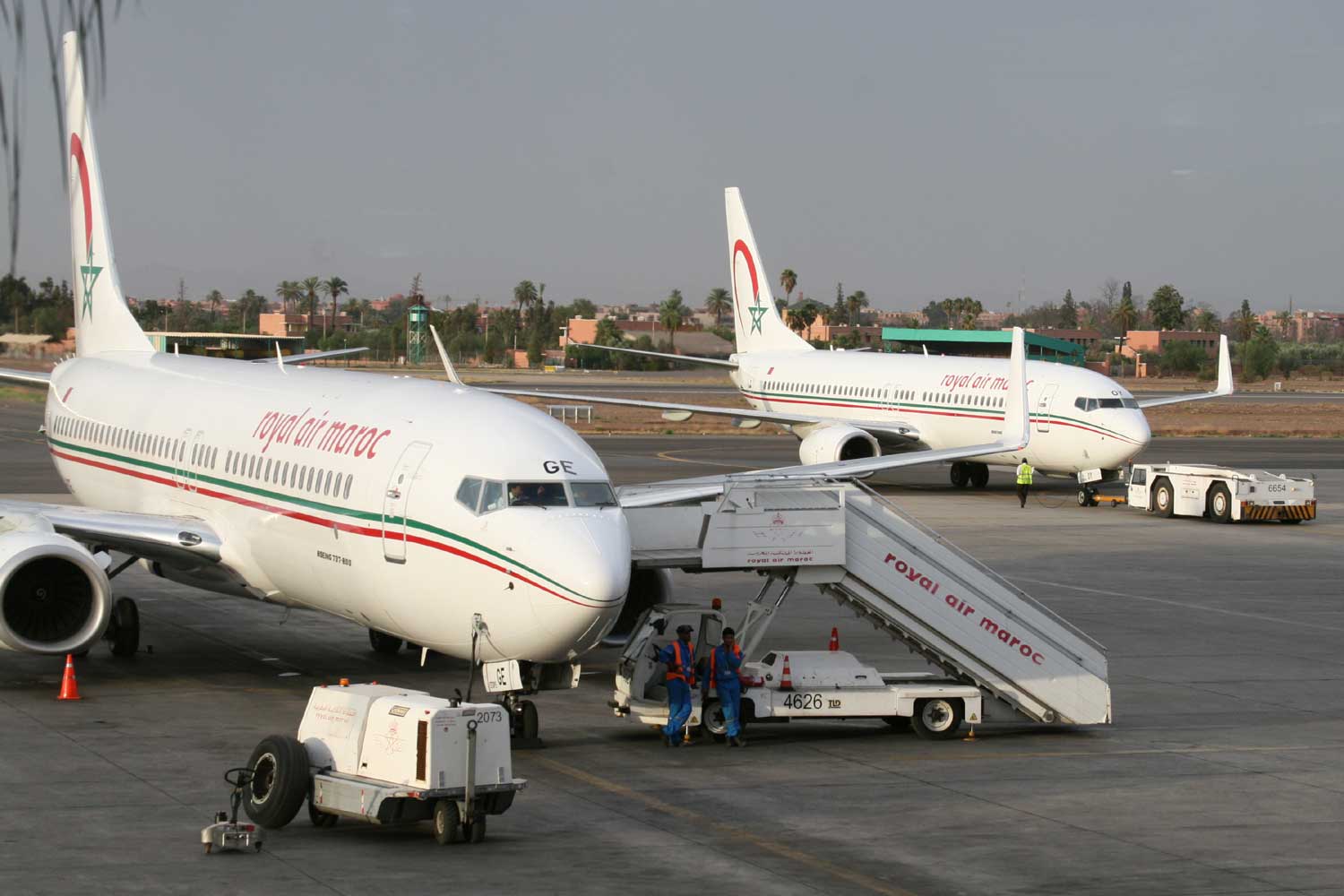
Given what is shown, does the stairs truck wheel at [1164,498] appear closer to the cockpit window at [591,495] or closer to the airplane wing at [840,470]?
the airplane wing at [840,470]

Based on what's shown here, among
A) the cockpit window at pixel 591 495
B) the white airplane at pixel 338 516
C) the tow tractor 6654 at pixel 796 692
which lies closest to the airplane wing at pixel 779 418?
the white airplane at pixel 338 516

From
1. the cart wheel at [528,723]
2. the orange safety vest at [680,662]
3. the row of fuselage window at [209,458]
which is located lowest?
the cart wheel at [528,723]

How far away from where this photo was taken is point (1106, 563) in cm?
4056

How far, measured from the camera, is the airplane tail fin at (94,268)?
116ft

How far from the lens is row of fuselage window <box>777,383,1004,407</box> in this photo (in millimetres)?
54938

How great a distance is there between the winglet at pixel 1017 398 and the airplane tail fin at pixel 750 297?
40.0 m

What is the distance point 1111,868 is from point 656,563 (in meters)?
8.23

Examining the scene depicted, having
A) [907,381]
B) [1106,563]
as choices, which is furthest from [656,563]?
[907,381]

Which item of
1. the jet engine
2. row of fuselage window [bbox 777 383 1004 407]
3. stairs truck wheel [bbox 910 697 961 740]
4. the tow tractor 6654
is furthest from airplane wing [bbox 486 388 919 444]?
stairs truck wheel [bbox 910 697 961 740]

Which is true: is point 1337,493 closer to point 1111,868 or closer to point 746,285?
point 746,285

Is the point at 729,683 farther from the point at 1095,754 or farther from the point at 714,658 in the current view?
the point at 1095,754

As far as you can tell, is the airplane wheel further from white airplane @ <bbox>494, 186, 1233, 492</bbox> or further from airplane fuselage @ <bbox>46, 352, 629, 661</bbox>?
white airplane @ <bbox>494, 186, 1233, 492</bbox>

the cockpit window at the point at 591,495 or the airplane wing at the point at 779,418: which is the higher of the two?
the airplane wing at the point at 779,418

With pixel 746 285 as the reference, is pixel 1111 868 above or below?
below
